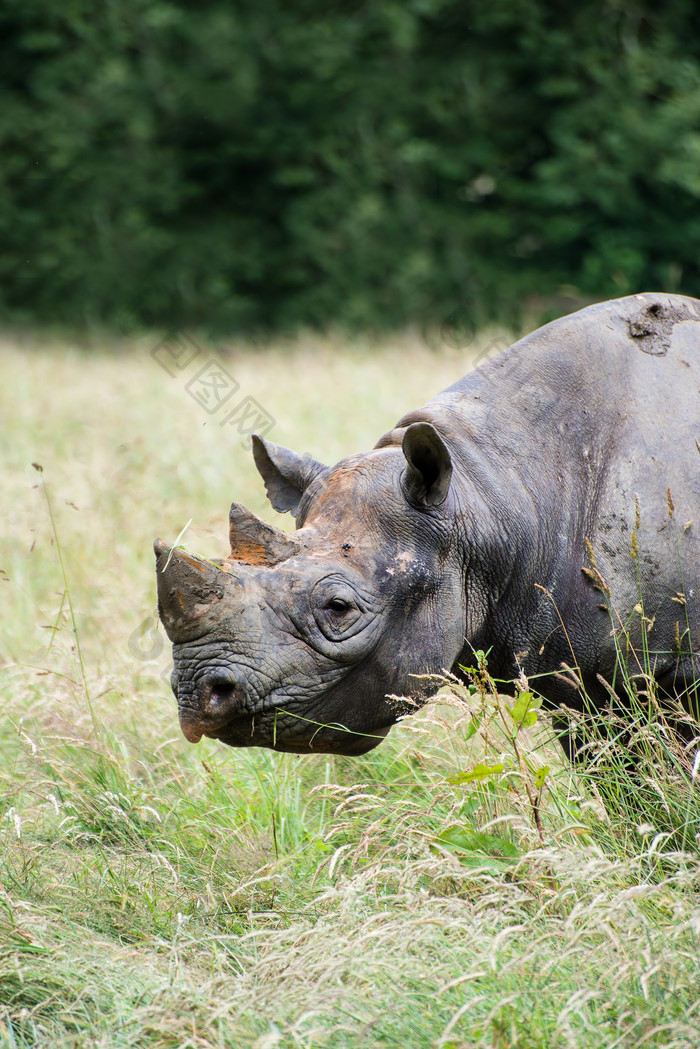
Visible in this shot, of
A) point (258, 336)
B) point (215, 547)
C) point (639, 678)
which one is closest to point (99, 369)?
point (258, 336)

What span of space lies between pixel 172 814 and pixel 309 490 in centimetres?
132

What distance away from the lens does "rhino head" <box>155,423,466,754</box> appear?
279 centimetres

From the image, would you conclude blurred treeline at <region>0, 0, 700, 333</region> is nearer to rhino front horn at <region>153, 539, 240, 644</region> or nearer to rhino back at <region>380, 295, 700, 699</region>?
rhino back at <region>380, 295, 700, 699</region>

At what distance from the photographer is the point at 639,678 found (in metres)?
3.31

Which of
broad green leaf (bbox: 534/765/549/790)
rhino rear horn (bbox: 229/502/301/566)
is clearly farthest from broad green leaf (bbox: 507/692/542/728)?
rhino rear horn (bbox: 229/502/301/566)

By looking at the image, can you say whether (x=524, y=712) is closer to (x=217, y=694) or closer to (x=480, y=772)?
(x=480, y=772)

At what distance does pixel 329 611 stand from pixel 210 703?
382 mm

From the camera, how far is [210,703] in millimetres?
2805

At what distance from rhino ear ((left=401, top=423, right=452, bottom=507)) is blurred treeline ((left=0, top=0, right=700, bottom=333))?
1434 centimetres

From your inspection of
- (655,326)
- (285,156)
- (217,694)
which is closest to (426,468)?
(217,694)

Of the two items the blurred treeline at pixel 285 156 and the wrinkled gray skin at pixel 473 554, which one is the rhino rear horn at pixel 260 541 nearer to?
the wrinkled gray skin at pixel 473 554

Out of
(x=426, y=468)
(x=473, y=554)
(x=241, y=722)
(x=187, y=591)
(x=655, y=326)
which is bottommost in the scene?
(x=241, y=722)

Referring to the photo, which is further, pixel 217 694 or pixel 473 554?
pixel 473 554

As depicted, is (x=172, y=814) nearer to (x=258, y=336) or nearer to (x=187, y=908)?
(x=187, y=908)
